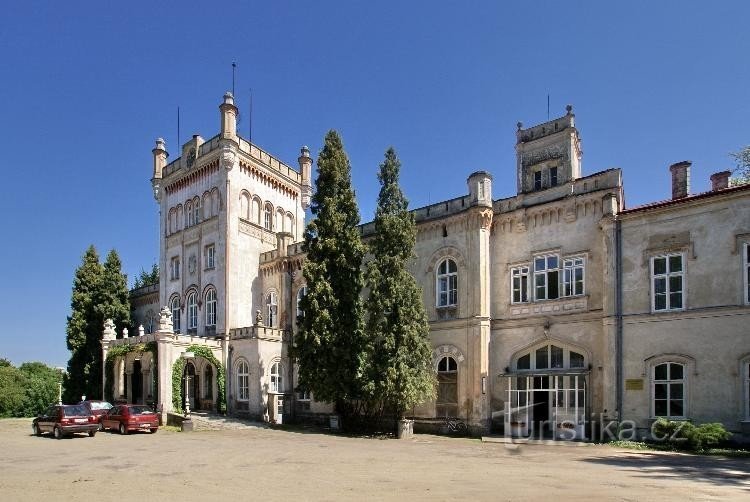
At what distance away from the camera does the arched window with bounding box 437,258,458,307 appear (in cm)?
2872

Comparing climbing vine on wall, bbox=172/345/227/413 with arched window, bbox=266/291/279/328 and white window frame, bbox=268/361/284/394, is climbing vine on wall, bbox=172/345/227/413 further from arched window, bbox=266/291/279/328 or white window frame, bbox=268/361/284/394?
arched window, bbox=266/291/279/328

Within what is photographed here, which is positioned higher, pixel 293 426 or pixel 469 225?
pixel 469 225

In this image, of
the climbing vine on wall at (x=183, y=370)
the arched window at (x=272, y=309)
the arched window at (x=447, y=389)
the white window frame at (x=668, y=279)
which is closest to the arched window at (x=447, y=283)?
the arched window at (x=447, y=389)

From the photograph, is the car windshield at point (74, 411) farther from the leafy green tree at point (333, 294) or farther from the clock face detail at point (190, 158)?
the clock face detail at point (190, 158)

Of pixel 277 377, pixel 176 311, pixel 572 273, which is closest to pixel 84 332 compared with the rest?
pixel 176 311

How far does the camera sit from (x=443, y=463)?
17078 millimetres

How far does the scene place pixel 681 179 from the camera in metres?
25.7

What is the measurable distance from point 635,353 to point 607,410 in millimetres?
2468

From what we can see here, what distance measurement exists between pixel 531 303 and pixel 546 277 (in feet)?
4.33

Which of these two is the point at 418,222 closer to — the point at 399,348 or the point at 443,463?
the point at 399,348

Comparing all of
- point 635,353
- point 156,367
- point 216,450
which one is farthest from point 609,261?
point 156,367

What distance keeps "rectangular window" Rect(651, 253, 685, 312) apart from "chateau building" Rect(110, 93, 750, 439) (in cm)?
5

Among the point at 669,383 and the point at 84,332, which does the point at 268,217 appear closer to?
the point at 84,332

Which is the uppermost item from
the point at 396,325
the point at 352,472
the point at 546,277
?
the point at 546,277
